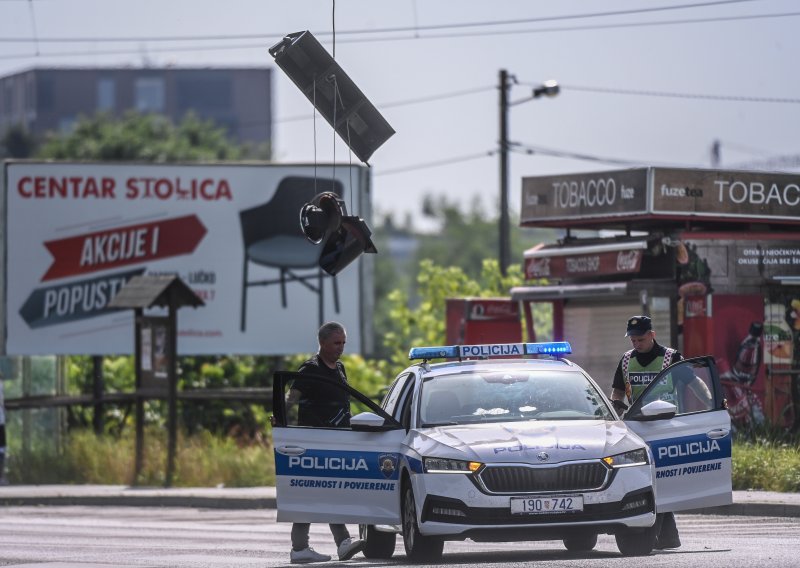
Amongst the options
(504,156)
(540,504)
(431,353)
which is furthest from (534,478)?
(504,156)

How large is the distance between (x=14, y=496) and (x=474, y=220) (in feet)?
526

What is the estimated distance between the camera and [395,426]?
13.1 metres

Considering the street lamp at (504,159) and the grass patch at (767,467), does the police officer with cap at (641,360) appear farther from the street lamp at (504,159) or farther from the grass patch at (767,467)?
the street lamp at (504,159)

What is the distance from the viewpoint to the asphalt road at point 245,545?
1251cm

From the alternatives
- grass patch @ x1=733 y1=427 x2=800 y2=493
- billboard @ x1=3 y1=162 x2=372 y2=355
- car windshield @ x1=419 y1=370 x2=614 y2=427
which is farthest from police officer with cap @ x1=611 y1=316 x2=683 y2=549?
billboard @ x1=3 y1=162 x2=372 y2=355

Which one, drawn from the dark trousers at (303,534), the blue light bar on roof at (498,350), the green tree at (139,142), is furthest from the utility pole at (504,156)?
the green tree at (139,142)

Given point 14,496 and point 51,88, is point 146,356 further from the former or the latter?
point 51,88

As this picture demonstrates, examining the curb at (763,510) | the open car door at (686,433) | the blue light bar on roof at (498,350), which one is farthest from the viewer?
the curb at (763,510)

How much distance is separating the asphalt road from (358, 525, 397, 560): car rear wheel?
0.41 feet

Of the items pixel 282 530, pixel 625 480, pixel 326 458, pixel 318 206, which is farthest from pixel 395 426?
pixel 282 530

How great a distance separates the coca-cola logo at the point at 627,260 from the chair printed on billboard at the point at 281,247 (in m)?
11.0

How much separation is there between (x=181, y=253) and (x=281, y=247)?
6.27 ft

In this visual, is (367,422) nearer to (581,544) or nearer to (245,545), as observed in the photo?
(581,544)

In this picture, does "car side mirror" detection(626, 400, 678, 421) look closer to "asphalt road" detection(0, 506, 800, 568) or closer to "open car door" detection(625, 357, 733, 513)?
"open car door" detection(625, 357, 733, 513)
